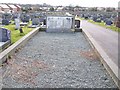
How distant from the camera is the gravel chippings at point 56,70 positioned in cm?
737

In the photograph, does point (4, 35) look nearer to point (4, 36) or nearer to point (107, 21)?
point (4, 36)

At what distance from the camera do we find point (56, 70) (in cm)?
882

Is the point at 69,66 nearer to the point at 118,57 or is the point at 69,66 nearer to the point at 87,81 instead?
the point at 87,81

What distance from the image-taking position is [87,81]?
7637mm

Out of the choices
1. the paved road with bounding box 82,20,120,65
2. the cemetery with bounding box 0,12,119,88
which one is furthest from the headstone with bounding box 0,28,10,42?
the paved road with bounding box 82,20,120,65

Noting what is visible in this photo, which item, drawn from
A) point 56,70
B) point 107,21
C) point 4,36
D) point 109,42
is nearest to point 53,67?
point 56,70

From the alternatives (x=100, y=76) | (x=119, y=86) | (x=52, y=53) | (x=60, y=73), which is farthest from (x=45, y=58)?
(x=119, y=86)

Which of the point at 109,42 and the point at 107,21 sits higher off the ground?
the point at 107,21

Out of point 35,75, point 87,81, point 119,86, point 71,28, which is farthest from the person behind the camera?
point 71,28

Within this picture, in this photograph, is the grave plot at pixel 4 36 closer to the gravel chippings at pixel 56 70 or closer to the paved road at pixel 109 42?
the gravel chippings at pixel 56 70

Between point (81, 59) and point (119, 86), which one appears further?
point (81, 59)

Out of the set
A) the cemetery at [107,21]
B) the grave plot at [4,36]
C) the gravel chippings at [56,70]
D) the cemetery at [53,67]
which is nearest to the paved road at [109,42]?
the cemetery at [53,67]

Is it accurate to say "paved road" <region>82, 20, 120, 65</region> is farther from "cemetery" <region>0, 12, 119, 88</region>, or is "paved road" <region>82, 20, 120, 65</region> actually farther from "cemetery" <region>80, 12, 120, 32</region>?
"cemetery" <region>80, 12, 120, 32</region>

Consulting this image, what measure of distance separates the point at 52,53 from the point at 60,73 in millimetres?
3489
